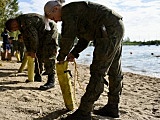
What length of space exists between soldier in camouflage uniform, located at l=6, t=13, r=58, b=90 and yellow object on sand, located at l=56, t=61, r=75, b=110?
1.86 m

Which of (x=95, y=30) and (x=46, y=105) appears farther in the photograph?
(x=46, y=105)

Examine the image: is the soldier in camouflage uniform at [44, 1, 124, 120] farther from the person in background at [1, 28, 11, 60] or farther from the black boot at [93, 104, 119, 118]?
the person in background at [1, 28, 11, 60]

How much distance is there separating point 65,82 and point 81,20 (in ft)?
3.65

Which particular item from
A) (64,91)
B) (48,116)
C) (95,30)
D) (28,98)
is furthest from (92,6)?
(28,98)

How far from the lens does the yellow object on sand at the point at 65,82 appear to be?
4504 mm

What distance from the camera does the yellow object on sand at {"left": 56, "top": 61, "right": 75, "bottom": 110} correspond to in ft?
14.8

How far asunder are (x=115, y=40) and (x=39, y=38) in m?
3.27

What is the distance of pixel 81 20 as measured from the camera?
407 cm

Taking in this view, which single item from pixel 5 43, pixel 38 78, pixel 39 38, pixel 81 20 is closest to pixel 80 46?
pixel 81 20

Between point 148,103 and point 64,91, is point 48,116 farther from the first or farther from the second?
point 148,103

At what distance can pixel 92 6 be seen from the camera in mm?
4098

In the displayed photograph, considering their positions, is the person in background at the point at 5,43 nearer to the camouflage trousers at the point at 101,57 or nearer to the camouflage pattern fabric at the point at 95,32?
the camouflage pattern fabric at the point at 95,32

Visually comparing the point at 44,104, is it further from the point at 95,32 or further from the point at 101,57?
the point at 95,32

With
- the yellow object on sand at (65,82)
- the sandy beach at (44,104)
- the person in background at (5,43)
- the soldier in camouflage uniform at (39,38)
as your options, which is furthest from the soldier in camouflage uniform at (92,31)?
the person in background at (5,43)
